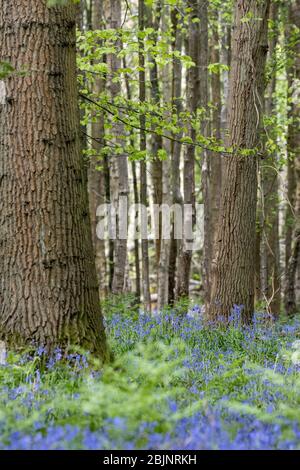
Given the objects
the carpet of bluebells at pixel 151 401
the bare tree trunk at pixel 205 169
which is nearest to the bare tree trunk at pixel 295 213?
the bare tree trunk at pixel 205 169

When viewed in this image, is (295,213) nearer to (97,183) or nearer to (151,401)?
(97,183)

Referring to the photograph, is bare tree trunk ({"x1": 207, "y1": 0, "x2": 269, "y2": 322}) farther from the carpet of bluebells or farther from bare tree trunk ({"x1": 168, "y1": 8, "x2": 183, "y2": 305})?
bare tree trunk ({"x1": 168, "y1": 8, "x2": 183, "y2": 305})

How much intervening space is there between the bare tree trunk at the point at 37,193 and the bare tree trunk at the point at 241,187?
11.8 ft

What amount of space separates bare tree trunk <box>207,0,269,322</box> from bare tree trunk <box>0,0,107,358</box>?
11.8 ft

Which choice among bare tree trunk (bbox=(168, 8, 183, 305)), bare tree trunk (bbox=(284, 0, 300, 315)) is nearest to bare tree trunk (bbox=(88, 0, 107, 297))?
bare tree trunk (bbox=(168, 8, 183, 305))

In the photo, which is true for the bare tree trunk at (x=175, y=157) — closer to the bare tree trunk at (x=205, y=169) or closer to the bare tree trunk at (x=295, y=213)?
the bare tree trunk at (x=205, y=169)

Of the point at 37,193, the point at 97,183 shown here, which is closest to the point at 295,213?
the point at 97,183

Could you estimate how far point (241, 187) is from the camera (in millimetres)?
8648

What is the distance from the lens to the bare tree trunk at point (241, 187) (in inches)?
340

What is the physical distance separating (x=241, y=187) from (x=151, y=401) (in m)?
5.57

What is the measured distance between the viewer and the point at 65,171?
17.7ft

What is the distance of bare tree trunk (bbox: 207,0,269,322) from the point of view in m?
8.62

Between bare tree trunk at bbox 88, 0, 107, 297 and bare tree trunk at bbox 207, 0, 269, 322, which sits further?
bare tree trunk at bbox 88, 0, 107, 297
